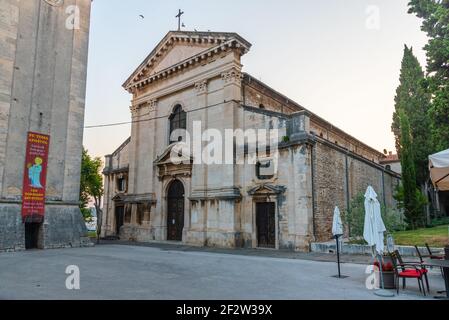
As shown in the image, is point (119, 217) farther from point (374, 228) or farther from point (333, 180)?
point (374, 228)

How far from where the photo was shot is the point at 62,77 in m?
18.3

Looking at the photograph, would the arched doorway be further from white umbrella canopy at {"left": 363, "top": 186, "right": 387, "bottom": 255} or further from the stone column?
white umbrella canopy at {"left": 363, "top": 186, "right": 387, "bottom": 255}

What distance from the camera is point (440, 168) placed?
7527 mm

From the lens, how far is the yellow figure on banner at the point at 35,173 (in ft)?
53.4

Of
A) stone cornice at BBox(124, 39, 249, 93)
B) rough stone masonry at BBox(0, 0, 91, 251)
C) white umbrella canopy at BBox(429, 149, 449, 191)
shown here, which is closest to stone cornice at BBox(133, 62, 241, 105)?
stone cornice at BBox(124, 39, 249, 93)

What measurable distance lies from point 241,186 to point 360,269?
839 centimetres

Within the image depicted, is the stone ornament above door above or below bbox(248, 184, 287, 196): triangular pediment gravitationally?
above

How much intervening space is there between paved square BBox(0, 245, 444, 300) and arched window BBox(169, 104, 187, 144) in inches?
435

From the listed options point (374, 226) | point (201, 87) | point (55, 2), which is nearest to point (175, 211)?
point (201, 87)

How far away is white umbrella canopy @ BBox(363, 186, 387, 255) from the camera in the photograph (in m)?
7.27

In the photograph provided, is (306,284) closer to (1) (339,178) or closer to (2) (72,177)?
(1) (339,178)

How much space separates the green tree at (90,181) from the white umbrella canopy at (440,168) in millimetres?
37024

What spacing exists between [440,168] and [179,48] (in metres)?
18.4
